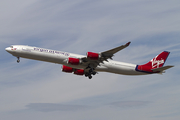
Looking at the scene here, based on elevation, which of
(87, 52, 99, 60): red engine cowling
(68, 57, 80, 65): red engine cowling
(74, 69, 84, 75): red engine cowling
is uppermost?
(87, 52, 99, 60): red engine cowling

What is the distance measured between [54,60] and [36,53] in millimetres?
3670

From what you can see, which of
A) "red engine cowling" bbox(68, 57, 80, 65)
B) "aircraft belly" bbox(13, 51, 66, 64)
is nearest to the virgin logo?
"red engine cowling" bbox(68, 57, 80, 65)

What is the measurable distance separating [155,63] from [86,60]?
18.3 m

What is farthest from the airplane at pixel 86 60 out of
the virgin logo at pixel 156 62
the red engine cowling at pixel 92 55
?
the virgin logo at pixel 156 62

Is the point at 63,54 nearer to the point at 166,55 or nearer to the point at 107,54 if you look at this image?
the point at 107,54

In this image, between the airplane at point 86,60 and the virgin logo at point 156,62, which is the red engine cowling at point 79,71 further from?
the virgin logo at point 156,62

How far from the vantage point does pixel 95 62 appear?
47094 millimetres

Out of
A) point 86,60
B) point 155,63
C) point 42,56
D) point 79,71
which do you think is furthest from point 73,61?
point 155,63

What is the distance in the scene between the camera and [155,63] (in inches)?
2169

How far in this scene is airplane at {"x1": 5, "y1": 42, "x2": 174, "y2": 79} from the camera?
45106 millimetres

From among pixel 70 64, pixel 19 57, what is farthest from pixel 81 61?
pixel 19 57

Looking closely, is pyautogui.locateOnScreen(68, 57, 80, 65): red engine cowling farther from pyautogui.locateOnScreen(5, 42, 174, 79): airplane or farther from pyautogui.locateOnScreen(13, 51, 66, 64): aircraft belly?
pyautogui.locateOnScreen(13, 51, 66, 64): aircraft belly

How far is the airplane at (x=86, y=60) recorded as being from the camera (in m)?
45.1

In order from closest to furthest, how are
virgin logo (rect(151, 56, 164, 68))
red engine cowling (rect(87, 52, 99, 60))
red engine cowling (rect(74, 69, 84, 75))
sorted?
red engine cowling (rect(87, 52, 99, 60))
red engine cowling (rect(74, 69, 84, 75))
virgin logo (rect(151, 56, 164, 68))
